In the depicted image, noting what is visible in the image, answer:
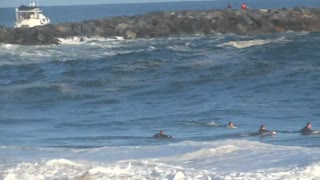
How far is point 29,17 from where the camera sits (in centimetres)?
4994

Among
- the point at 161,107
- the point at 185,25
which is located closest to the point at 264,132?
the point at 161,107

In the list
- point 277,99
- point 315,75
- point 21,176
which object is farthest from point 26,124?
point 315,75

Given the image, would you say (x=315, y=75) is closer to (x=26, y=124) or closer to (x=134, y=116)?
(x=134, y=116)

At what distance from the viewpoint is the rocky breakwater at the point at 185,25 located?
143 feet

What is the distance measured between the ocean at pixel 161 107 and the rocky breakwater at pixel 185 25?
1.50m

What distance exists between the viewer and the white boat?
49531 millimetres

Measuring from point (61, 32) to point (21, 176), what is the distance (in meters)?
36.1

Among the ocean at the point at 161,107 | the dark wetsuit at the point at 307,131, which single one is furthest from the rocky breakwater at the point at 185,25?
the dark wetsuit at the point at 307,131

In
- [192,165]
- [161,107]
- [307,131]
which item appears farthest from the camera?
[161,107]

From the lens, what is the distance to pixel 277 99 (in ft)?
70.4

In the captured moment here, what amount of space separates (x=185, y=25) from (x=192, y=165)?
118ft

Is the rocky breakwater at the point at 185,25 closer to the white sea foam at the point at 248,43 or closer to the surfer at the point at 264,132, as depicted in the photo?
the white sea foam at the point at 248,43

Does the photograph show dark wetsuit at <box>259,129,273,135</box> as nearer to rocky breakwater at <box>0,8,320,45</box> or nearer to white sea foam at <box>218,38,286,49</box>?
white sea foam at <box>218,38,286,49</box>

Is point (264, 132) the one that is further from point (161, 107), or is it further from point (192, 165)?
point (161, 107)
